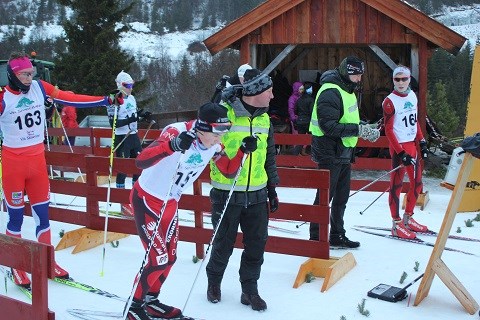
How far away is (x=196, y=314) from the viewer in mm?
4797

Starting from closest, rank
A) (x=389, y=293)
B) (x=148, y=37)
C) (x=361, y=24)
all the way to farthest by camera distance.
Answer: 1. (x=389, y=293)
2. (x=361, y=24)
3. (x=148, y=37)

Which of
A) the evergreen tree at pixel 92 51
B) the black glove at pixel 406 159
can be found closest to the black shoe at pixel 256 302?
the black glove at pixel 406 159

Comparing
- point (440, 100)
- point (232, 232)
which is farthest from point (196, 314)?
point (440, 100)

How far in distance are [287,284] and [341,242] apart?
53.7 inches

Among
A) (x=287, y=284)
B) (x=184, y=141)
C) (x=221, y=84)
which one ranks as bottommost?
(x=287, y=284)

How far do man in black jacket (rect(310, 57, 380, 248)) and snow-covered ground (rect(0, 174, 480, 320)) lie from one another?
712 millimetres

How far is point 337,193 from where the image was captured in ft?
21.3

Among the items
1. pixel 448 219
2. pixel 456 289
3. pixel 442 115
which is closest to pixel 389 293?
pixel 456 289

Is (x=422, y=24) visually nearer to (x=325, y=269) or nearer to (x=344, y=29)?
(x=344, y=29)

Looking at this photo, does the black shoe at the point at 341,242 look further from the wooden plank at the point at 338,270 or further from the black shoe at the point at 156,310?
the black shoe at the point at 156,310

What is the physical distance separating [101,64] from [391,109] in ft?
69.6

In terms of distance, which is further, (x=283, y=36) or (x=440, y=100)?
(x=440, y=100)

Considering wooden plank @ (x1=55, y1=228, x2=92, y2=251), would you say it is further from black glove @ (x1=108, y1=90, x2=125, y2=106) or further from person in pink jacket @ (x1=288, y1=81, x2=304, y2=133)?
person in pink jacket @ (x1=288, y1=81, x2=304, y2=133)

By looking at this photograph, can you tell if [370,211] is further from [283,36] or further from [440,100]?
[440,100]
